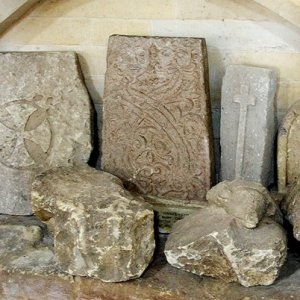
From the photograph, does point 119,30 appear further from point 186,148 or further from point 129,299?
point 129,299

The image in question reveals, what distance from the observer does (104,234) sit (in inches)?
94.7

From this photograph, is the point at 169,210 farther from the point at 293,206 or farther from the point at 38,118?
the point at 38,118

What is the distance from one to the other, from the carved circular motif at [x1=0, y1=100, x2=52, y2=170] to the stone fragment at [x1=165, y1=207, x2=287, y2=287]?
0.83 m

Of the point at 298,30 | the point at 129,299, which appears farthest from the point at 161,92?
the point at 129,299

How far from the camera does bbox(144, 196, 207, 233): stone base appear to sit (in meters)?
2.76

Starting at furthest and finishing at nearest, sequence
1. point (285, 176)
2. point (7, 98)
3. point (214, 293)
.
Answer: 1. point (7, 98)
2. point (285, 176)
3. point (214, 293)

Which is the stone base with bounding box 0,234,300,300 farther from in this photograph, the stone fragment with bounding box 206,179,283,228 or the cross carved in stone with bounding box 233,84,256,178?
the cross carved in stone with bounding box 233,84,256,178

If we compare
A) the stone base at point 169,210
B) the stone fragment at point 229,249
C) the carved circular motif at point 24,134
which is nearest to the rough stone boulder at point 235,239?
the stone fragment at point 229,249

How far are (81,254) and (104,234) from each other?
0.43 feet

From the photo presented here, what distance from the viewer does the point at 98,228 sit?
241 cm

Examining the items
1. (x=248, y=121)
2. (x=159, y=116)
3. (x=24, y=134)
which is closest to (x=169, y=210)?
(x=159, y=116)

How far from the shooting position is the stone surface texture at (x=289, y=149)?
8.67 ft

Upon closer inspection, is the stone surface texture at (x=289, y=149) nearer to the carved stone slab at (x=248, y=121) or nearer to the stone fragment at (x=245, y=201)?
the carved stone slab at (x=248, y=121)

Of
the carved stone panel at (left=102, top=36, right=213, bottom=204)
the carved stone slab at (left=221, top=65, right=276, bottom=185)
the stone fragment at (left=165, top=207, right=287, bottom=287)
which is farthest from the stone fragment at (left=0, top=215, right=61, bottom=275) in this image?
the carved stone slab at (left=221, top=65, right=276, bottom=185)
